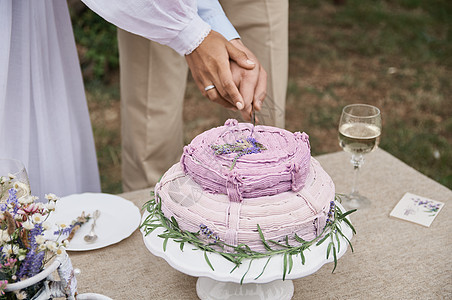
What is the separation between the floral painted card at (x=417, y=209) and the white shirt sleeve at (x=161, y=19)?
688mm

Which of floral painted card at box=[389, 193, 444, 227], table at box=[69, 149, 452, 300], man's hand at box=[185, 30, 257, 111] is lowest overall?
floral painted card at box=[389, 193, 444, 227]

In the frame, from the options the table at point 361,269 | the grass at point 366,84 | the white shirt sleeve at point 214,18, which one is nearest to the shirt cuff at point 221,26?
the white shirt sleeve at point 214,18

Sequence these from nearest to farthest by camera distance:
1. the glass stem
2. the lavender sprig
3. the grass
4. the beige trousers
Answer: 1. the lavender sprig
2. the glass stem
3. the beige trousers
4. the grass

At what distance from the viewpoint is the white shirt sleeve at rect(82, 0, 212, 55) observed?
1208 mm

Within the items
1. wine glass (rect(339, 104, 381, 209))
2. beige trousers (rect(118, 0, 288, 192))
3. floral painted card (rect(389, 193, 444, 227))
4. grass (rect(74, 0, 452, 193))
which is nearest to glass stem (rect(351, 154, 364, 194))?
wine glass (rect(339, 104, 381, 209))

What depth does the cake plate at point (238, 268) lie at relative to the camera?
0.88m

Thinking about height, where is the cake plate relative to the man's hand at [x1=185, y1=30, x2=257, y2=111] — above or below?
below

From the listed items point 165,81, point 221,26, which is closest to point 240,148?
point 221,26

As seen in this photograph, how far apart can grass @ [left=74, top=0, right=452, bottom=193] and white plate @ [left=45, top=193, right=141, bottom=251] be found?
129 cm

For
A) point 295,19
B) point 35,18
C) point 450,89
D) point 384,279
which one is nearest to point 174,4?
point 35,18

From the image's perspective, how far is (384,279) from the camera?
1.08 metres

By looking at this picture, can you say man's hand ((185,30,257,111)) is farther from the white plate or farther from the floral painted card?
the floral painted card

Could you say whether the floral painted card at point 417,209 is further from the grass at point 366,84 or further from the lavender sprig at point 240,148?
the grass at point 366,84

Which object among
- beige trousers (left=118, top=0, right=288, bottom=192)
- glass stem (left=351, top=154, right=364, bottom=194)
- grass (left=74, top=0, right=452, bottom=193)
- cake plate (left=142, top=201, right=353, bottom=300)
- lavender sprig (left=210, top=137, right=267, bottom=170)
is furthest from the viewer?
grass (left=74, top=0, right=452, bottom=193)
